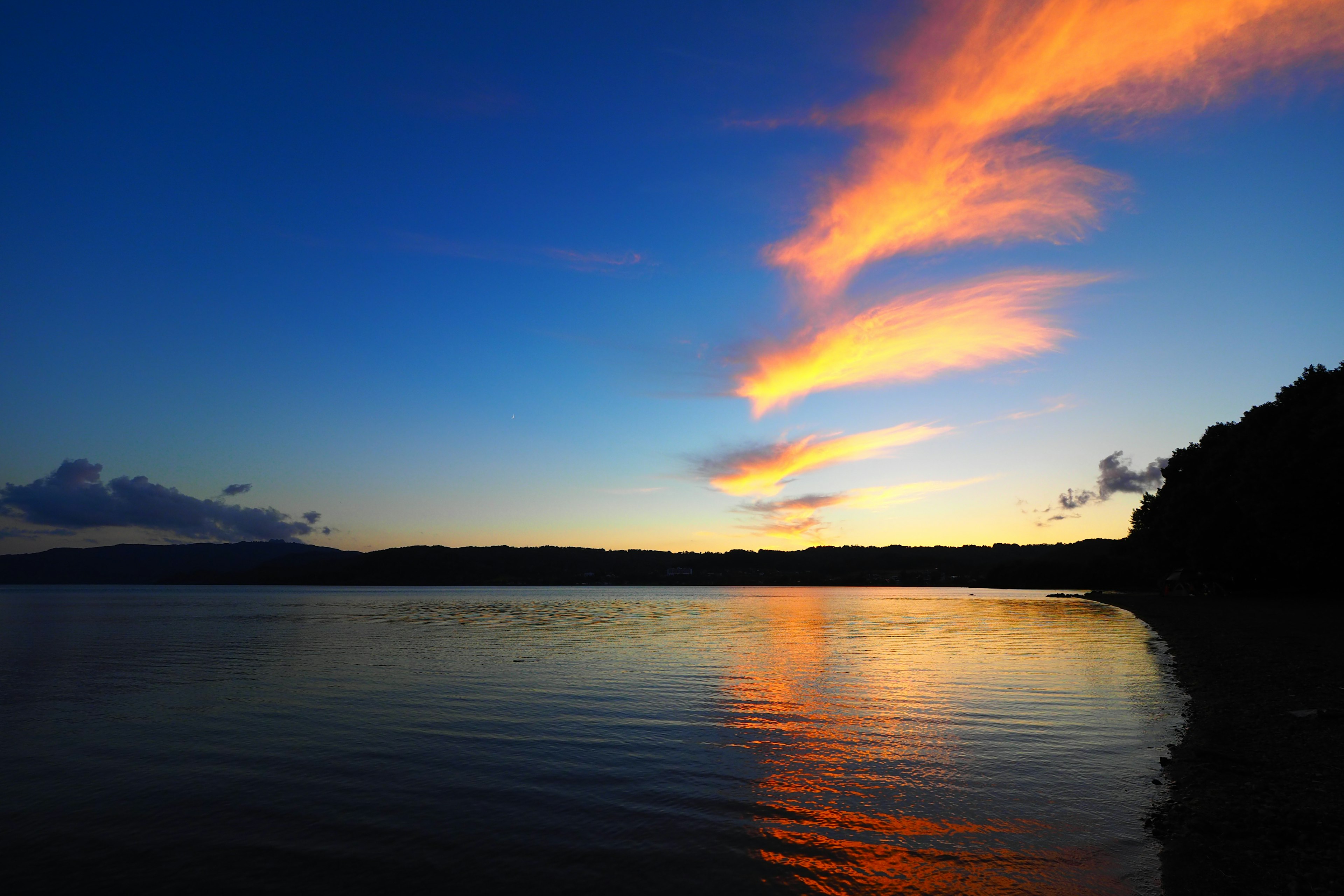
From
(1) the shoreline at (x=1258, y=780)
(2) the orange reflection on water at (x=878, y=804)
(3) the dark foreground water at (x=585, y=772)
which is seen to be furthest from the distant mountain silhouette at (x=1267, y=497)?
(2) the orange reflection on water at (x=878, y=804)

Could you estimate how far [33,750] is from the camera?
1770cm

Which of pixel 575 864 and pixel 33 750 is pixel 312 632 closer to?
pixel 33 750

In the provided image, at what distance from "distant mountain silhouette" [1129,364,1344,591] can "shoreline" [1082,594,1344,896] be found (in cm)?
2826

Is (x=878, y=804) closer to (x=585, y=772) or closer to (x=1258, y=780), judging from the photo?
(x=585, y=772)

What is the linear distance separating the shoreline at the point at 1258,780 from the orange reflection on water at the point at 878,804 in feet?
4.77

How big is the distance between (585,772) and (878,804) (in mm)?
5988

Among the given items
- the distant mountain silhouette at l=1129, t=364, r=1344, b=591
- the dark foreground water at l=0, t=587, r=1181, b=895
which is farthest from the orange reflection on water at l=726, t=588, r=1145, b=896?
the distant mountain silhouette at l=1129, t=364, r=1344, b=591

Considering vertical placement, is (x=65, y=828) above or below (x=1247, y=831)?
below

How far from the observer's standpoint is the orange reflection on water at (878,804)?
9.80 meters

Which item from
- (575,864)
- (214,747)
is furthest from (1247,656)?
(214,747)

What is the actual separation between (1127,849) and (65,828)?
16924mm

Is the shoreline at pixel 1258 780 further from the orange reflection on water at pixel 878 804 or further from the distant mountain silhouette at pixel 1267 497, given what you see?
the distant mountain silhouette at pixel 1267 497

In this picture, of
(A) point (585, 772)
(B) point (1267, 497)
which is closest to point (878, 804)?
(A) point (585, 772)

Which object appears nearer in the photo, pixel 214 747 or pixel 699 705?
pixel 214 747
